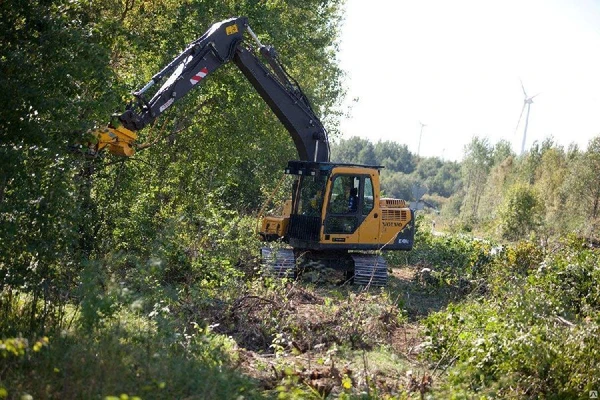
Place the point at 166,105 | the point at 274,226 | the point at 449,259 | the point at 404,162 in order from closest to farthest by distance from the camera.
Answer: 1. the point at 166,105
2. the point at 274,226
3. the point at 449,259
4. the point at 404,162

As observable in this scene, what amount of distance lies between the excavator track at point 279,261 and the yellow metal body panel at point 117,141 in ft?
11.6

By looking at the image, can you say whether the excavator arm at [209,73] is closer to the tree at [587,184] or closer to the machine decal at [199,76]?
the machine decal at [199,76]

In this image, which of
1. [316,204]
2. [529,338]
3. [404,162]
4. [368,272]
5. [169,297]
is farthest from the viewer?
[404,162]

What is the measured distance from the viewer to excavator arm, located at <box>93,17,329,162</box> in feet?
44.6

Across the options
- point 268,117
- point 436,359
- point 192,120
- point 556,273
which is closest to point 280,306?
point 436,359

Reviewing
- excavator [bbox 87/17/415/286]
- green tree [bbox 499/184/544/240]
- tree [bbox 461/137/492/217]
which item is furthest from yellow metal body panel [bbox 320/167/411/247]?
tree [bbox 461/137/492/217]

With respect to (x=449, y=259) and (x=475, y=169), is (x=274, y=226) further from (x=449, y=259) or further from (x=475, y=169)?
(x=475, y=169)

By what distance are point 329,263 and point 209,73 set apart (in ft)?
17.0

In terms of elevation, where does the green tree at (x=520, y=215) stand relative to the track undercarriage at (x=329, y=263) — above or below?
above

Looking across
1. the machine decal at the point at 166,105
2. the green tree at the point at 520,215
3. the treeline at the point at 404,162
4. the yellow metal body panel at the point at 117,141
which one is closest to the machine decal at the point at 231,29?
the machine decal at the point at 166,105

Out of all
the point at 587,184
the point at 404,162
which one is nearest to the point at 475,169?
the point at 587,184

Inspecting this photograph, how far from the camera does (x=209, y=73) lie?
1549 cm

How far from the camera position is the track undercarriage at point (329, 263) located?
15750 millimetres

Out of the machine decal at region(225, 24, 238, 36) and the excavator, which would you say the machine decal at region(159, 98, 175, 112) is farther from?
the machine decal at region(225, 24, 238, 36)
